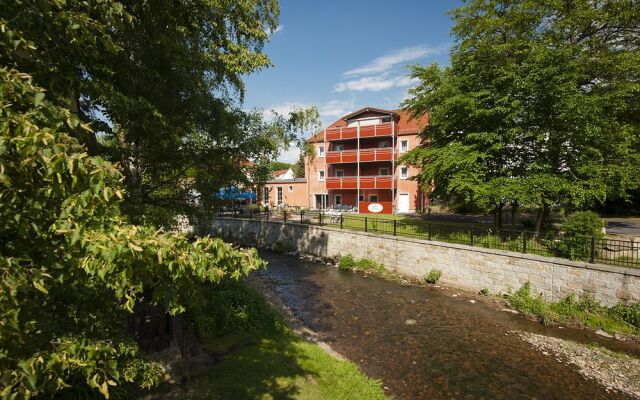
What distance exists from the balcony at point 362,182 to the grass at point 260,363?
24.2m

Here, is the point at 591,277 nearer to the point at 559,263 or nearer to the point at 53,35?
the point at 559,263

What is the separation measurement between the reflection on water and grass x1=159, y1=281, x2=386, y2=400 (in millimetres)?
1254

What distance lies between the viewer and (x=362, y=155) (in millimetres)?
33875

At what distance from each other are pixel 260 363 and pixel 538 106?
14462 millimetres

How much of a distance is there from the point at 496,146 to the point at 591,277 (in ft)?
19.9

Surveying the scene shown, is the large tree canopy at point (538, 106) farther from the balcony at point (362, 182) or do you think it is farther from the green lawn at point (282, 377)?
the balcony at point (362, 182)

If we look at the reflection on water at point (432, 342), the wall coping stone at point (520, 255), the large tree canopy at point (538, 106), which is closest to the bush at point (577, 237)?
the wall coping stone at point (520, 255)

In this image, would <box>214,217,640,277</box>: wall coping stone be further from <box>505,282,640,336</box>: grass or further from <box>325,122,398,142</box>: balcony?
<box>325,122,398,142</box>: balcony

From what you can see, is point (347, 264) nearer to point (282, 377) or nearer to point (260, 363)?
point (260, 363)

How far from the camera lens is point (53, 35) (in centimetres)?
314

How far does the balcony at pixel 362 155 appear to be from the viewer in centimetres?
3304

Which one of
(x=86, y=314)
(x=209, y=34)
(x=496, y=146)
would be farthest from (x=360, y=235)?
(x=86, y=314)

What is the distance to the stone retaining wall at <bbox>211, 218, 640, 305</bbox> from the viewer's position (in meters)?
10.8

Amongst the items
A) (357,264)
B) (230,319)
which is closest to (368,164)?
(357,264)
